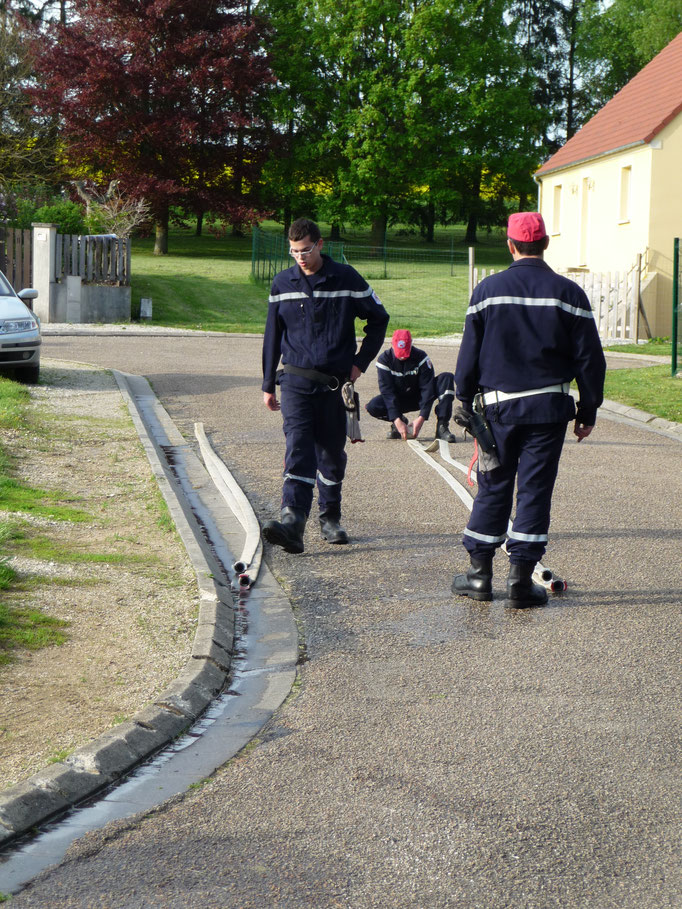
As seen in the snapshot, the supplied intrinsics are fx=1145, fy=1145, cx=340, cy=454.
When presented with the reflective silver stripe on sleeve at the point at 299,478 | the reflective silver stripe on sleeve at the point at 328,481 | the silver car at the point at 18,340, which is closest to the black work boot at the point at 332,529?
the reflective silver stripe on sleeve at the point at 328,481

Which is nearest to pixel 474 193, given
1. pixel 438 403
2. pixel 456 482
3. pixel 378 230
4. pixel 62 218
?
pixel 378 230

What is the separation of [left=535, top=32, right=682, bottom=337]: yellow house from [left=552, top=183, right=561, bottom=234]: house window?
0.03 metres

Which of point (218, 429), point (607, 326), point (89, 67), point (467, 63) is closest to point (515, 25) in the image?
point (467, 63)

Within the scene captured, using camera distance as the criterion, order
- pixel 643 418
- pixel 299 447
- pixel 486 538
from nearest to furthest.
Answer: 1. pixel 486 538
2. pixel 299 447
3. pixel 643 418

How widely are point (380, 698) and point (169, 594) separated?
176 cm

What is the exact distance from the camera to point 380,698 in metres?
4.75

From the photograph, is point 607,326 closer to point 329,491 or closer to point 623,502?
point 623,502

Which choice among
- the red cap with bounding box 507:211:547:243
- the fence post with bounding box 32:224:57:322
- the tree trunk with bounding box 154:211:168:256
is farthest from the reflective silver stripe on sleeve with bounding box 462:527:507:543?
the tree trunk with bounding box 154:211:168:256

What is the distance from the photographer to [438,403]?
11719mm

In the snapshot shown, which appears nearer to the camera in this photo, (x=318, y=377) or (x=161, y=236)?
(x=318, y=377)

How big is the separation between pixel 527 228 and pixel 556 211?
33820 mm

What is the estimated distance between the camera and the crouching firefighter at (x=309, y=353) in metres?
7.07

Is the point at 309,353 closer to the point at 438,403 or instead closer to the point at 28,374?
the point at 438,403

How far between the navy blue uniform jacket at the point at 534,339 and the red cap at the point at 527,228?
0.11 m
